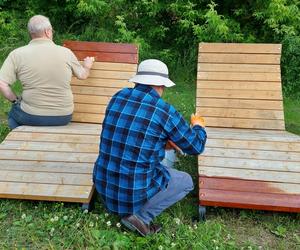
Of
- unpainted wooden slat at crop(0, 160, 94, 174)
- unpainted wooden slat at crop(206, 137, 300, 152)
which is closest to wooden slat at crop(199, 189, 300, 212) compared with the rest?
unpainted wooden slat at crop(206, 137, 300, 152)

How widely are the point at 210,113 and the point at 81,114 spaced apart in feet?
4.90

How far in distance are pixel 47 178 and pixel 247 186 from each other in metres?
1.64

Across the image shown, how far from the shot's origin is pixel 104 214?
3492 millimetres

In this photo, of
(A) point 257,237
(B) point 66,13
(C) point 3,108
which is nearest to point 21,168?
(A) point 257,237

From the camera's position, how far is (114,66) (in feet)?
17.4

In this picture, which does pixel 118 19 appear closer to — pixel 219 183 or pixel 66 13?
pixel 66 13

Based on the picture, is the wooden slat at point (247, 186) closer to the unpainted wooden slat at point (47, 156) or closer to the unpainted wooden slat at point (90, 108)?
the unpainted wooden slat at point (47, 156)

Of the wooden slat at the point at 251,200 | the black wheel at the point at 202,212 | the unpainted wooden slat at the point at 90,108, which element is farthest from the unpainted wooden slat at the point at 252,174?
the unpainted wooden slat at the point at 90,108

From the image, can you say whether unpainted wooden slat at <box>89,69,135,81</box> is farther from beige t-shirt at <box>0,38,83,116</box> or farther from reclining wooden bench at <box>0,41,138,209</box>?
beige t-shirt at <box>0,38,83,116</box>

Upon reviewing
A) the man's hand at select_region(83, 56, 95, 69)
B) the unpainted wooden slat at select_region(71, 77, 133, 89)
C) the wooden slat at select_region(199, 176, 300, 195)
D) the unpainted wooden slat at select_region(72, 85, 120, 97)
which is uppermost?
the man's hand at select_region(83, 56, 95, 69)

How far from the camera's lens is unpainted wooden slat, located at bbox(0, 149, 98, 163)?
394 centimetres

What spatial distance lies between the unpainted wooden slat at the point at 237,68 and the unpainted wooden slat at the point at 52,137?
1.66 m

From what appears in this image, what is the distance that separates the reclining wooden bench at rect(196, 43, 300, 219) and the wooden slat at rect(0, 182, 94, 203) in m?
0.94

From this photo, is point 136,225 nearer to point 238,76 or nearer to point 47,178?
point 47,178
